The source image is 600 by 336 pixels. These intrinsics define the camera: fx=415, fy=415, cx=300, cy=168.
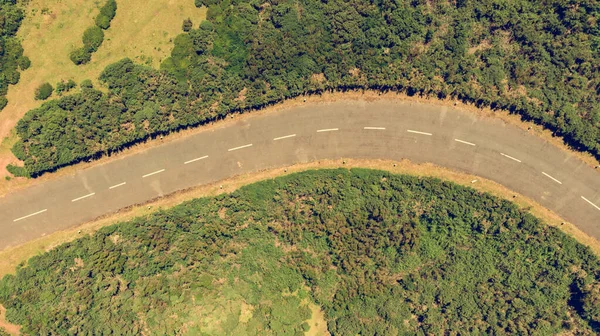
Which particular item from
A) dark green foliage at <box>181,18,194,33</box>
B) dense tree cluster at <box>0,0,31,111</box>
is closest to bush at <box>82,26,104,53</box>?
dense tree cluster at <box>0,0,31,111</box>

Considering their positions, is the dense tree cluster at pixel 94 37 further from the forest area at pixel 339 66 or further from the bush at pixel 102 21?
the forest area at pixel 339 66

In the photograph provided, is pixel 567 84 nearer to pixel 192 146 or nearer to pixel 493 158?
pixel 493 158

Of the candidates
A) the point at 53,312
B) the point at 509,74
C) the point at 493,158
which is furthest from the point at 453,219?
the point at 53,312

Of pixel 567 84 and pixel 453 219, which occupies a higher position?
pixel 567 84

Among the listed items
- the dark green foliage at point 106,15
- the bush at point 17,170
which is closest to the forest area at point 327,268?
the bush at point 17,170

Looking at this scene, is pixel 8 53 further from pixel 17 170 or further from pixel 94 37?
pixel 17 170

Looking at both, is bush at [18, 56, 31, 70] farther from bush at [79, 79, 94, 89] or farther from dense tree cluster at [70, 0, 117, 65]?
bush at [79, 79, 94, 89]
